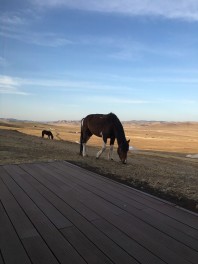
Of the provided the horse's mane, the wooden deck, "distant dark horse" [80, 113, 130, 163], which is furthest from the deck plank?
the horse's mane

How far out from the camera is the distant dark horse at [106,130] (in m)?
11.2

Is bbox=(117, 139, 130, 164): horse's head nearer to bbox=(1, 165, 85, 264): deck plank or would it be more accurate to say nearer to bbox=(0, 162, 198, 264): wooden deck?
bbox=(0, 162, 198, 264): wooden deck

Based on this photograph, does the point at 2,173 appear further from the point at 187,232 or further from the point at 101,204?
the point at 187,232

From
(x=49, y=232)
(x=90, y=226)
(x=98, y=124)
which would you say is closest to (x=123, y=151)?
(x=98, y=124)

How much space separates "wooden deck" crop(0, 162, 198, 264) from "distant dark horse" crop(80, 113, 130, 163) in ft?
15.8

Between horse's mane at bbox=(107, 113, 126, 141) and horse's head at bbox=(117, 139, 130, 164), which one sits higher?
horse's mane at bbox=(107, 113, 126, 141)

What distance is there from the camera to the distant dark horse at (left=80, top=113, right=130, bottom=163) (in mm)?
11203

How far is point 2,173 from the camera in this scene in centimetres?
748

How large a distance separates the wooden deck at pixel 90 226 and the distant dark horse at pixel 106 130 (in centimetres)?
481

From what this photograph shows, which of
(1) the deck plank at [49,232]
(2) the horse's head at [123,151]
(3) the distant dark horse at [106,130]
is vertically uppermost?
(3) the distant dark horse at [106,130]

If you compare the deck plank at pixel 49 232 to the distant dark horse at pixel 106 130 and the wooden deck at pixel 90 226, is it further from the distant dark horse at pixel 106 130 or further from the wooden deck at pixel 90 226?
the distant dark horse at pixel 106 130

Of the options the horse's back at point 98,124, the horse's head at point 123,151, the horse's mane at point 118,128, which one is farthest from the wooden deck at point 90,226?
the horse's back at point 98,124

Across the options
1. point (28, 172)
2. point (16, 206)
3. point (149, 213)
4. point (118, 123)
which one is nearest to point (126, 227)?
point (149, 213)

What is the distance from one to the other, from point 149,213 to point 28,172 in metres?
A: 4.14
